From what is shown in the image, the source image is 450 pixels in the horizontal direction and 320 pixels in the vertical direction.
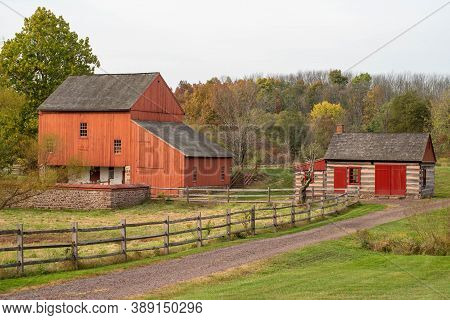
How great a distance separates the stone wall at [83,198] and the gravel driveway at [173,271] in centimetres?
1833

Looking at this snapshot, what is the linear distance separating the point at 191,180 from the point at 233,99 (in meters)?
30.5

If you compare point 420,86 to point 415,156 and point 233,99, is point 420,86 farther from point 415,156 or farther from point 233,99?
point 415,156

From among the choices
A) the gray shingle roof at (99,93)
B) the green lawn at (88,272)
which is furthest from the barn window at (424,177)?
the gray shingle roof at (99,93)

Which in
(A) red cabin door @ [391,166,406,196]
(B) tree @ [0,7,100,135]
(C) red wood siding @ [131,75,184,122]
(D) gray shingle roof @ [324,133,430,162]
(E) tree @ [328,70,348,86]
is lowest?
(A) red cabin door @ [391,166,406,196]

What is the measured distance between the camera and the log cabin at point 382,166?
47.2 meters

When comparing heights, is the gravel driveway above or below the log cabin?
below

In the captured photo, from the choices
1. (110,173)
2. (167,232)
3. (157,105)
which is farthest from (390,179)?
(167,232)

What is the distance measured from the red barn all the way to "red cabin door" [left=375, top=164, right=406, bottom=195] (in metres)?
12.6

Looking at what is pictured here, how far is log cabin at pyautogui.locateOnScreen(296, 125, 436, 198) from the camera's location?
4719cm

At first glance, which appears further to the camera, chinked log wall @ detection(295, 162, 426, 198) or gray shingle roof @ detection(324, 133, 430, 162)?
gray shingle roof @ detection(324, 133, 430, 162)

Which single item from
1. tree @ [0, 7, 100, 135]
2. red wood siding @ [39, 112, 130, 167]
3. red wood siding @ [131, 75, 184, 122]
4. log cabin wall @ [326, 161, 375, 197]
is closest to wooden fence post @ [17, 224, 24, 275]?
log cabin wall @ [326, 161, 375, 197]

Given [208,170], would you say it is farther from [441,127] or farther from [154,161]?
[441,127]

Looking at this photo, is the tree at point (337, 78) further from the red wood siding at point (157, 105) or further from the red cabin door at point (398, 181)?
the red cabin door at point (398, 181)

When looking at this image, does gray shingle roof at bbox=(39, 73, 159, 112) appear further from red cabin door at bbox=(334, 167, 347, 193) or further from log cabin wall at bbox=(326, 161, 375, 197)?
log cabin wall at bbox=(326, 161, 375, 197)
